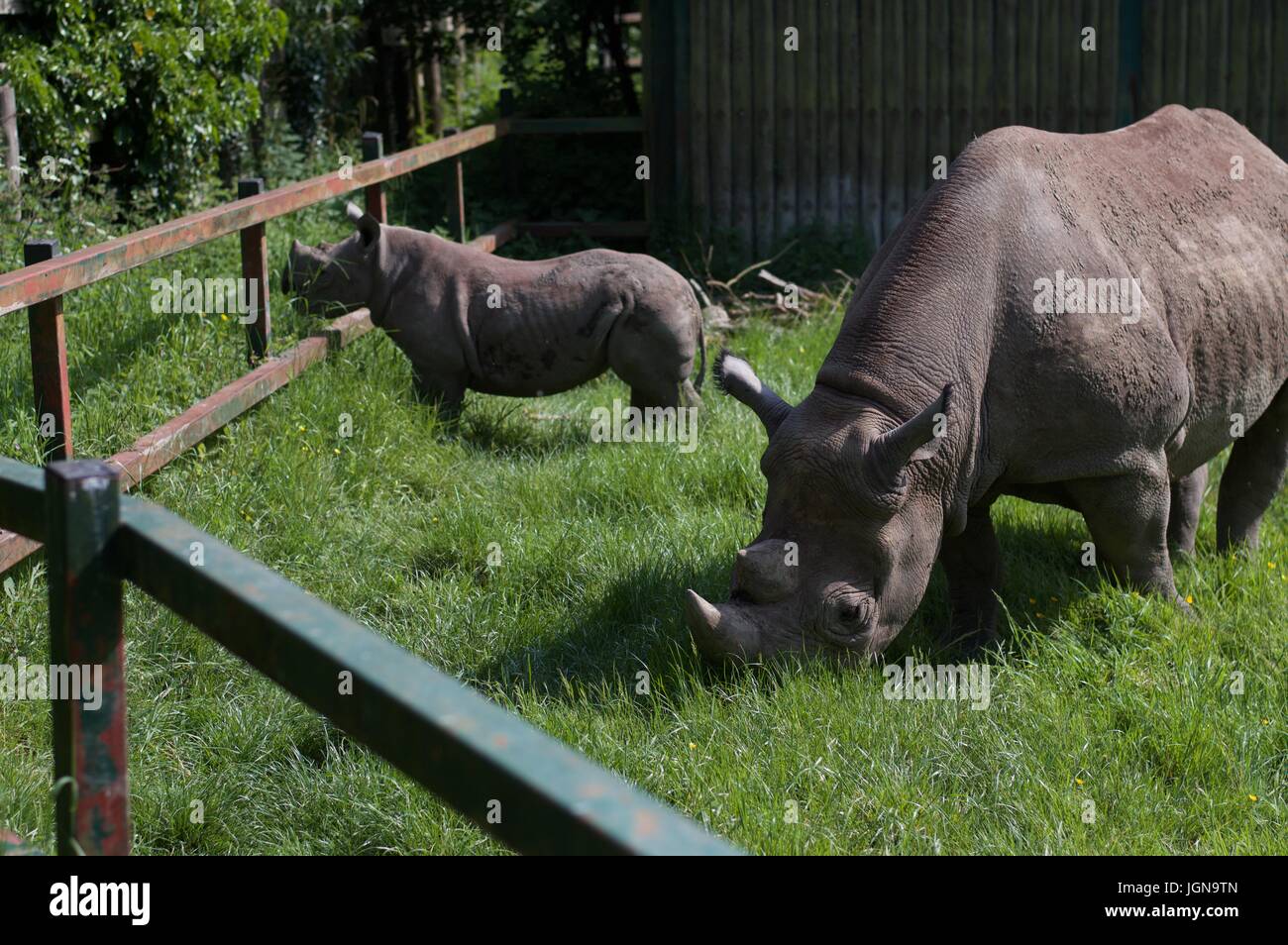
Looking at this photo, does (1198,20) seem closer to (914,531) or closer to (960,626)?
(960,626)

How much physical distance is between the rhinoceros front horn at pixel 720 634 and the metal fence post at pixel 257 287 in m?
3.66

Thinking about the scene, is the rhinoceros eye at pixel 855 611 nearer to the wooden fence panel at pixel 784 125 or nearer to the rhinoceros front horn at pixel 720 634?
the rhinoceros front horn at pixel 720 634

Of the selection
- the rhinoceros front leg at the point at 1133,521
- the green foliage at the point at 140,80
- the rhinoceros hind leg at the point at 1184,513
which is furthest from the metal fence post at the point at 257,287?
the rhinoceros hind leg at the point at 1184,513

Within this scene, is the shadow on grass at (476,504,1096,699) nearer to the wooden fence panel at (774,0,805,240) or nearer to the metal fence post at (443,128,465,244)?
the metal fence post at (443,128,465,244)

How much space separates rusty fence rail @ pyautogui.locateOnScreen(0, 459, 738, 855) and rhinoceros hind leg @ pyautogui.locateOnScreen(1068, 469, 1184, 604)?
3.89 m

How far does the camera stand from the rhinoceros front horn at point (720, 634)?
466 centimetres

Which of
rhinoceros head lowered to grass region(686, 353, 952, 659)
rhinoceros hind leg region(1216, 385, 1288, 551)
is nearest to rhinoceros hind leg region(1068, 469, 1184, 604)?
rhinoceros head lowered to grass region(686, 353, 952, 659)

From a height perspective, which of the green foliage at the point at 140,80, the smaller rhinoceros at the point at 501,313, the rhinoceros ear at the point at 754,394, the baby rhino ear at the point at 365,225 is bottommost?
the smaller rhinoceros at the point at 501,313

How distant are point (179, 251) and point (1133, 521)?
4.27 metres

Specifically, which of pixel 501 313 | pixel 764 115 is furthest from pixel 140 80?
pixel 764 115

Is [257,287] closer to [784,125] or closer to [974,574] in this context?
[974,574]

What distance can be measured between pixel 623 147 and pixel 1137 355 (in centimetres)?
872

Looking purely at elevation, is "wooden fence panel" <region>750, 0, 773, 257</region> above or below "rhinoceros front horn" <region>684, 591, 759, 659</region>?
above

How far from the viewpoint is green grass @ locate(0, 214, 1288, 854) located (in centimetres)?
437
